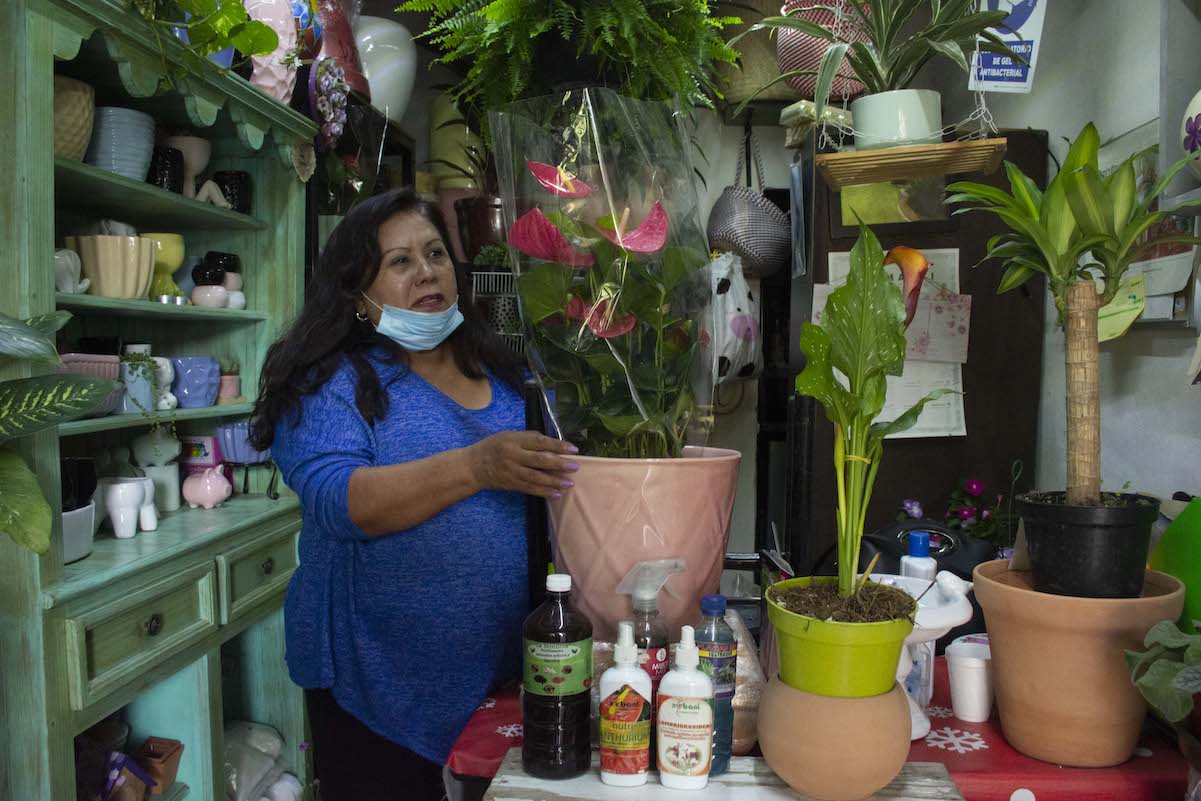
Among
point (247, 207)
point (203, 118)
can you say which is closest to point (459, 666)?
point (203, 118)

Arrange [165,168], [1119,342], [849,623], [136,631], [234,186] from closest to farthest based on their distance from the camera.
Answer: [849,623] < [136,631] < [1119,342] < [165,168] < [234,186]

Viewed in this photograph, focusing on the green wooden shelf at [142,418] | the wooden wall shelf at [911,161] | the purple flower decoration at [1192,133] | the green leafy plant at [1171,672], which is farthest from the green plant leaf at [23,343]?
the purple flower decoration at [1192,133]

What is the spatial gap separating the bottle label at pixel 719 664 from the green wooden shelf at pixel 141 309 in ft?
4.42

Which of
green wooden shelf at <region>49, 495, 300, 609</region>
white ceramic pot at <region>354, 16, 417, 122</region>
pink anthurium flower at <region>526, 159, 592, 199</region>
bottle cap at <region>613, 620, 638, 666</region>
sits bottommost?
green wooden shelf at <region>49, 495, 300, 609</region>

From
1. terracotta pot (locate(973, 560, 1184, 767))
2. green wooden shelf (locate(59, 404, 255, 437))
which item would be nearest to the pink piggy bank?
green wooden shelf (locate(59, 404, 255, 437))

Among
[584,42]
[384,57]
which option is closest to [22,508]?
[584,42]

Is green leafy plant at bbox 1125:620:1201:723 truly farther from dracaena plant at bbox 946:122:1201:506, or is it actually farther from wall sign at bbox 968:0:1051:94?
wall sign at bbox 968:0:1051:94

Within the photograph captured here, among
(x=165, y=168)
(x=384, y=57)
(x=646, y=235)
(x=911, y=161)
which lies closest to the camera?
(x=646, y=235)

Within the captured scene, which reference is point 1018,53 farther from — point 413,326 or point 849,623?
point 849,623

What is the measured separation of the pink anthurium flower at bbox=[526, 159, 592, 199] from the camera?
0.91 meters

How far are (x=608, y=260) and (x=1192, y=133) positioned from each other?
77 cm

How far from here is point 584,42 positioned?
1.39 meters

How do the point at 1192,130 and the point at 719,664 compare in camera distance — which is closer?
the point at 719,664

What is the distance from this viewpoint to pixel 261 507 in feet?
7.59
